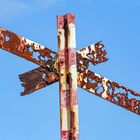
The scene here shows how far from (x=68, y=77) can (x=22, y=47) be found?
0.70 meters

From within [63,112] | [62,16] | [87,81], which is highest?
[62,16]

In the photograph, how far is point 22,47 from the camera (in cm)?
773

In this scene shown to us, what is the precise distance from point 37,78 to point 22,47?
1.44 ft

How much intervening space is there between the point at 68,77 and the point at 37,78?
0.44 m

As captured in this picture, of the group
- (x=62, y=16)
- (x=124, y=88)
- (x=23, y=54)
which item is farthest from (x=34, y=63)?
(x=124, y=88)

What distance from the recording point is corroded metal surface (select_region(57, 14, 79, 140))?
7.42m

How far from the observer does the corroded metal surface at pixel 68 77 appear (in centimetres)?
742

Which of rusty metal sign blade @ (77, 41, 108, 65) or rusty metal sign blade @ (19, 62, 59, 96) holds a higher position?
rusty metal sign blade @ (77, 41, 108, 65)

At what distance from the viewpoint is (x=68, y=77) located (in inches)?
299

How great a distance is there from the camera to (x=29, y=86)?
7742 mm

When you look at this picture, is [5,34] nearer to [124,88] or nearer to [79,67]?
[79,67]

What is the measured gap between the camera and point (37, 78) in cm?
780

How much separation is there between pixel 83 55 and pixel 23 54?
2.95 feet

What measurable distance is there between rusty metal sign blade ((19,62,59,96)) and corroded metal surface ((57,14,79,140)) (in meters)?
0.17
